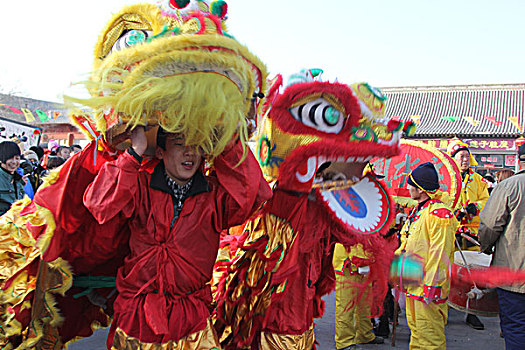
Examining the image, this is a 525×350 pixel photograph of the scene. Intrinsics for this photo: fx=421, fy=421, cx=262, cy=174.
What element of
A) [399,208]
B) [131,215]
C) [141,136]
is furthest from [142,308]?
[399,208]

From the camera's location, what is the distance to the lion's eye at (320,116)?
90.0 inches

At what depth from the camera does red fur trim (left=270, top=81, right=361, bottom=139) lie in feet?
7.57

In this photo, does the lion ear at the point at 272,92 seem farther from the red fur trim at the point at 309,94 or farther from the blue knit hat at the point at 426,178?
the blue knit hat at the point at 426,178

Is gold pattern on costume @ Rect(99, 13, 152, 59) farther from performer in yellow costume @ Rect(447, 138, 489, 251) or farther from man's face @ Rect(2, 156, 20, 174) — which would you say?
performer in yellow costume @ Rect(447, 138, 489, 251)

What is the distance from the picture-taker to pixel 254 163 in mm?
1957

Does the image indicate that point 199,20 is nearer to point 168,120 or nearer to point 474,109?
point 168,120

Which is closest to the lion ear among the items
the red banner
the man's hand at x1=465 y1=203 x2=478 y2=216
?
the red banner

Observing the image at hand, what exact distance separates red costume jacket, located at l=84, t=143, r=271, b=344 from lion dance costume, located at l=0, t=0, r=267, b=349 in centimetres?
14

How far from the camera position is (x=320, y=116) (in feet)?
7.50

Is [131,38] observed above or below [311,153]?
above

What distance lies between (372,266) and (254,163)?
1.04 metres

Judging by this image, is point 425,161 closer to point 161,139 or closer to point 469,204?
point 469,204

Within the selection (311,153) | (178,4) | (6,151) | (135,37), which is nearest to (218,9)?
(178,4)

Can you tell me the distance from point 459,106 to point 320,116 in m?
24.9
